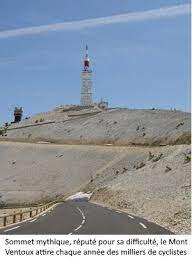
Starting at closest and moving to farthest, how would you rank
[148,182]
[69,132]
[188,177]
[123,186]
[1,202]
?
[188,177] < [148,182] < [123,186] < [1,202] < [69,132]

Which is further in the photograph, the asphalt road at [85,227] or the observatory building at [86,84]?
the observatory building at [86,84]

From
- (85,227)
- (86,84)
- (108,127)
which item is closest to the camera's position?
(85,227)

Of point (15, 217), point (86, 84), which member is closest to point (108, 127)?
point (86, 84)

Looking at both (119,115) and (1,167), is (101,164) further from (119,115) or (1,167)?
(119,115)

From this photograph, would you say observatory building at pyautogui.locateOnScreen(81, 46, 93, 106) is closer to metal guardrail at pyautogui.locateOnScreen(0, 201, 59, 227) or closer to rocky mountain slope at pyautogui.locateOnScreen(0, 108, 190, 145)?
rocky mountain slope at pyautogui.locateOnScreen(0, 108, 190, 145)

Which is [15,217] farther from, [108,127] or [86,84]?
[86,84]

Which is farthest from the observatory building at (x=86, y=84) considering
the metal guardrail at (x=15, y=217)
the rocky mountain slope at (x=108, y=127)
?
the metal guardrail at (x=15, y=217)

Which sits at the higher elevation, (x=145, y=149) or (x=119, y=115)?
(x=119, y=115)

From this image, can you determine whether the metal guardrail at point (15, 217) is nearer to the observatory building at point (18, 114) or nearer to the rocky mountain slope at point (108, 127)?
the rocky mountain slope at point (108, 127)

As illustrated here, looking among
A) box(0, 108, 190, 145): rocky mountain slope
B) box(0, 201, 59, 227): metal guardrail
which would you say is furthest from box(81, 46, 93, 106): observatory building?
box(0, 201, 59, 227): metal guardrail

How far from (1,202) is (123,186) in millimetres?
17402

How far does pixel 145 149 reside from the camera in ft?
266

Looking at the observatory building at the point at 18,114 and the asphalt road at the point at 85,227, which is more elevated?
the observatory building at the point at 18,114
